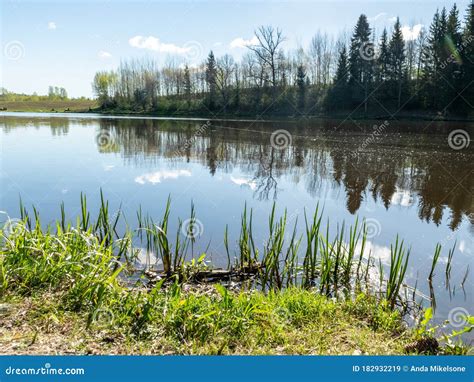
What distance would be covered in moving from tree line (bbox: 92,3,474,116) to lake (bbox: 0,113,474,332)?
842 inches

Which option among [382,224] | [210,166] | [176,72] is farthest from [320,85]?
[382,224]

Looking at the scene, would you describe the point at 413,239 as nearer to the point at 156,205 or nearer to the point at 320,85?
the point at 156,205

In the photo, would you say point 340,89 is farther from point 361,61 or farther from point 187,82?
point 187,82

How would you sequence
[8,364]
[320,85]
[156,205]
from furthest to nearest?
[320,85]
[156,205]
[8,364]

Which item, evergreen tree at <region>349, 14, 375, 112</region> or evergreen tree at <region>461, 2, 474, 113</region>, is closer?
evergreen tree at <region>461, 2, 474, 113</region>

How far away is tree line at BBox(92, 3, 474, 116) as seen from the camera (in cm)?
3484

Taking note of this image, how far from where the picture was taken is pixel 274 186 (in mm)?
9664

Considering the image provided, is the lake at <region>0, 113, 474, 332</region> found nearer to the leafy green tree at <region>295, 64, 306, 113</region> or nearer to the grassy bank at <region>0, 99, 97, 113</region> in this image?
the leafy green tree at <region>295, 64, 306, 113</region>

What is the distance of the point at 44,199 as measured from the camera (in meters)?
7.80

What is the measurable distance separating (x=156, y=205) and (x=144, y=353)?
16.3 feet

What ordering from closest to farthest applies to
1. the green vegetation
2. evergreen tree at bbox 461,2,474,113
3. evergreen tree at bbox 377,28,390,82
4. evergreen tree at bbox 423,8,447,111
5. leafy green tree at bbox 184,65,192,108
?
evergreen tree at bbox 461,2,474,113
evergreen tree at bbox 423,8,447,111
evergreen tree at bbox 377,28,390,82
leafy green tree at bbox 184,65,192,108
the green vegetation

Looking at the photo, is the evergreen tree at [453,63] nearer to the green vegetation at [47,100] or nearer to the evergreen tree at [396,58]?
the evergreen tree at [396,58]

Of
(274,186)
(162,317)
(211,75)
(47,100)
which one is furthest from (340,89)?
(47,100)

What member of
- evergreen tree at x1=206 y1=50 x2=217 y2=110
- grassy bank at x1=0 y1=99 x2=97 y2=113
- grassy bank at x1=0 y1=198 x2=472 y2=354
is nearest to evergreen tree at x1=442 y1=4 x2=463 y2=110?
evergreen tree at x1=206 y1=50 x2=217 y2=110
